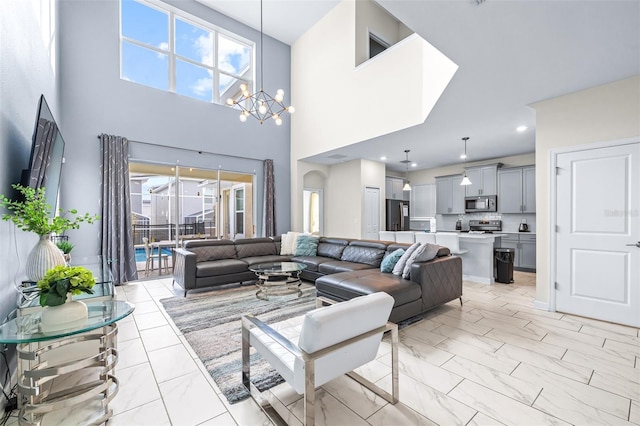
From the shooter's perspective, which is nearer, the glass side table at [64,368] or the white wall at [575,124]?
the glass side table at [64,368]

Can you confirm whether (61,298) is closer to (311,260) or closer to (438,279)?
(438,279)

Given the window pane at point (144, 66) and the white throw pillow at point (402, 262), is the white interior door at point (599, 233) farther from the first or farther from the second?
the window pane at point (144, 66)

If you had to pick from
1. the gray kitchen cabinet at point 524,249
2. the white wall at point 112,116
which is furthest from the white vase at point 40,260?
the gray kitchen cabinet at point 524,249

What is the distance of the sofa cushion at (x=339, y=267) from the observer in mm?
4200

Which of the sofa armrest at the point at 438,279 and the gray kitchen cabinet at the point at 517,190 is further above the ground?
the gray kitchen cabinet at the point at 517,190

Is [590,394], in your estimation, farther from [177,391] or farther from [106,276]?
[106,276]

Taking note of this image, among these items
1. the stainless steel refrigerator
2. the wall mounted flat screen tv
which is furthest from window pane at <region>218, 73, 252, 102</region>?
the stainless steel refrigerator

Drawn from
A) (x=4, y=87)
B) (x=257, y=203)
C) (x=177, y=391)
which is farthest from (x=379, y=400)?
(x=257, y=203)

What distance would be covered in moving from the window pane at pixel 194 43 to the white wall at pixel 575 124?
6.61 m

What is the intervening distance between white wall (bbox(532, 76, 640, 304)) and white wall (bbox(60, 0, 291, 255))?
5.71 metres

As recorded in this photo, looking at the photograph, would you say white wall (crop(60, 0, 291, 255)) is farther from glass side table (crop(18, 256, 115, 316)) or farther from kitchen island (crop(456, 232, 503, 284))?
kitchen island (crop(456, 232, 503, 284))

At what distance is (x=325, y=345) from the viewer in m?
1.48

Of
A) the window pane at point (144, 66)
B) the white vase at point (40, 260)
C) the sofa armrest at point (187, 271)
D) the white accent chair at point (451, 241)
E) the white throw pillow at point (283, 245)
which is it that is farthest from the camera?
the white throw pillow at point (283, 245)

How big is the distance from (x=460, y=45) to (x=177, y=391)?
12.1ft
